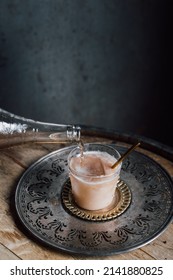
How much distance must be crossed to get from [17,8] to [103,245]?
0.90 metres

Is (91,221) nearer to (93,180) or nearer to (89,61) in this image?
(93,180)

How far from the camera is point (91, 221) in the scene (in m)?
1.04

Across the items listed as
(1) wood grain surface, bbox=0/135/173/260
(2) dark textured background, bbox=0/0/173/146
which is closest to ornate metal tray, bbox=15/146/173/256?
(1) wood grain surface, bbox=0/135/173/260

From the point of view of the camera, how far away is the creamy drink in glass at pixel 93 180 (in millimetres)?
1042

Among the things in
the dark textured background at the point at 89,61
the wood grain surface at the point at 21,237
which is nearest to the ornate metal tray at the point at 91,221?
the wood grain surface at the point at 21,237

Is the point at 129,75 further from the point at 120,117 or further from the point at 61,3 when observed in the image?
the point at 61,3

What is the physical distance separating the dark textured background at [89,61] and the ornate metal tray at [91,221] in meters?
0.53

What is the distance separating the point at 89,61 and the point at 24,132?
0.64 meters

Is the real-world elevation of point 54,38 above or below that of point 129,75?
above

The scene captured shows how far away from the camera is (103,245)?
3.21ft

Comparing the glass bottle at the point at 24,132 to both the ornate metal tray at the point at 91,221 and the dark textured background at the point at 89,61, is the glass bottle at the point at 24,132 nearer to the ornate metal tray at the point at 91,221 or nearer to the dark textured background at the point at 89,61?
the ornate metal tray at the point at 91,221

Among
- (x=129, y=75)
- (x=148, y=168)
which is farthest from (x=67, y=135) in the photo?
(x=129, y=75)

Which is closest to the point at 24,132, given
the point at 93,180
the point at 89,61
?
the point at 93,180

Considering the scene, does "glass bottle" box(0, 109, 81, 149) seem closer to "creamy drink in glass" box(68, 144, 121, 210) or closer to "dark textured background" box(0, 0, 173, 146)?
"creamy drink in glass" box(68, 144, 121, 210)
